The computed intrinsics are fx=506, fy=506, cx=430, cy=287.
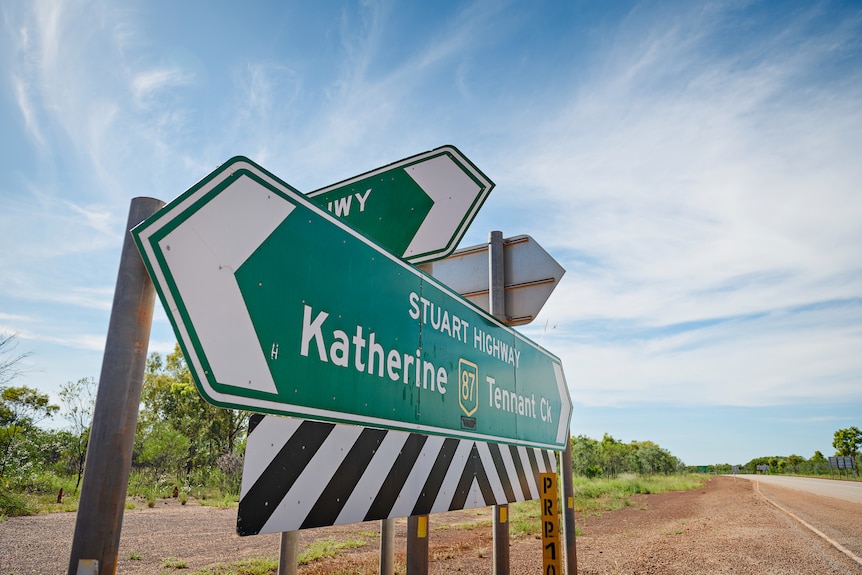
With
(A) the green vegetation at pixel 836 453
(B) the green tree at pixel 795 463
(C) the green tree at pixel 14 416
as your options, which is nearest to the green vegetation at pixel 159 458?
(C) the green tree at pixel 14 416

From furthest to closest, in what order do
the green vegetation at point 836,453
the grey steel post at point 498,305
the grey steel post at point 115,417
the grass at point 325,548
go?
the green vegetation at point 836,453 → the grass at point 325,548 → the grey steel post at point 498,305 → the grey steel post at point 115,417

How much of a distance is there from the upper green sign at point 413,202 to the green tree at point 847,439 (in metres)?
83.2

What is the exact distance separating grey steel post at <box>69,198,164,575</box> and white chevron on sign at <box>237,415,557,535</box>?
29 centimetres

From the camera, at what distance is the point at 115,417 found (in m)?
1.25

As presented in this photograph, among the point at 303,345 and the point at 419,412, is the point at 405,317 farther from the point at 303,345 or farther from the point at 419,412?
the point at 303,345

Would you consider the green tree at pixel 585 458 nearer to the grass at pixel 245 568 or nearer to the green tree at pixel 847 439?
the grass at pixel 245 568

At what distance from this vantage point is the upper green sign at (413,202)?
2.53 meters

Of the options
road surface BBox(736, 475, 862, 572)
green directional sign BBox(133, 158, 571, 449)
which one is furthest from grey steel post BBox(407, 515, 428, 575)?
road surface BBox(736, 475, 862, 572)

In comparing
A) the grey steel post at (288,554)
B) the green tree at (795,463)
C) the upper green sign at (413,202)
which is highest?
the upper green sign at (413,202)

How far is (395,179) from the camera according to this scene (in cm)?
257

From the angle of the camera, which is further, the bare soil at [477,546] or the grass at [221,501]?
the grass at [221,501]

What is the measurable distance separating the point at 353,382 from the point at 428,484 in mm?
655

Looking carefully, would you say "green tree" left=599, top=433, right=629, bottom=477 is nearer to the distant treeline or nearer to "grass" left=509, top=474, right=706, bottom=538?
the distant treeline

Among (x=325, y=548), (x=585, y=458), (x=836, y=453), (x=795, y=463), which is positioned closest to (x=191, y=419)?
(x=325, y=548)
